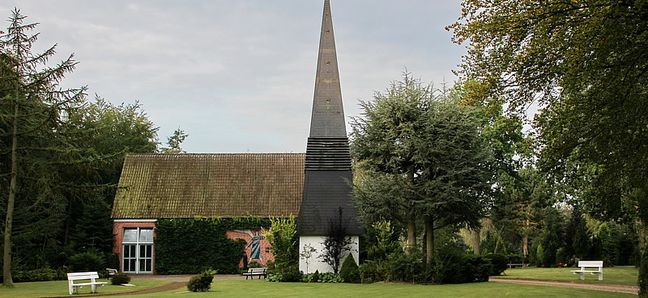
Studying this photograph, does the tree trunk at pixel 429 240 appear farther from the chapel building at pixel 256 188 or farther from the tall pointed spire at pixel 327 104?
the tall pointed spire at pixel 327 104

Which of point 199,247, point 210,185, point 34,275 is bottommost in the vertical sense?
point 34,275

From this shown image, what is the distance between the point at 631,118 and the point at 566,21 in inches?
96.1

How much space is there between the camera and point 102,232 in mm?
41500

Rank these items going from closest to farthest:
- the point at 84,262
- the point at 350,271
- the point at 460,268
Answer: the point at 460,268
the point at 350,271
the point at 84,262

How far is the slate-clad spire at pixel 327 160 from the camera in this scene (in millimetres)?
32125

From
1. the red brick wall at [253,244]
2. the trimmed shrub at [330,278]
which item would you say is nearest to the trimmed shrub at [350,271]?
the trimmed shrub at [330,278]

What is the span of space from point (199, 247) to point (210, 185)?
4.15 m

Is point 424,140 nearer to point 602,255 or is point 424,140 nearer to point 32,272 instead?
point 602,255

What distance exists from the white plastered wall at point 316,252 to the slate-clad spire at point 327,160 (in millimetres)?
275

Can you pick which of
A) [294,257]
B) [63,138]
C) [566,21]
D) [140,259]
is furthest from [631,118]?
[140,259]

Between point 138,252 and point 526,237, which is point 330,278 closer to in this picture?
point 138,252

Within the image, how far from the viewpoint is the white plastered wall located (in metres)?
31.5

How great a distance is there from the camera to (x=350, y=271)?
2855cm

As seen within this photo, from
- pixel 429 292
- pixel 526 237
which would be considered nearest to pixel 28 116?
pixel 429 292
